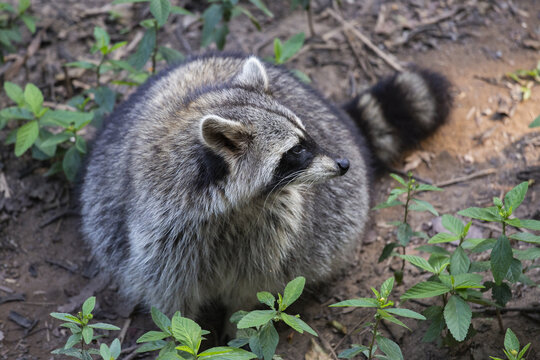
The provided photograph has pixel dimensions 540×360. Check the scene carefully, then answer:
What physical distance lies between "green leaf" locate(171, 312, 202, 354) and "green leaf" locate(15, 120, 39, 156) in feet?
7.55

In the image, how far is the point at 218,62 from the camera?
428 centimetres

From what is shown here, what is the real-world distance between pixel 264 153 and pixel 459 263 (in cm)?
117

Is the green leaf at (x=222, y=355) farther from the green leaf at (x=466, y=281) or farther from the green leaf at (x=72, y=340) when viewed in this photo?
the green leaf at (x=466, y=281)

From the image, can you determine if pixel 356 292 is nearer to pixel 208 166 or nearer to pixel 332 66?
pixel 208 166

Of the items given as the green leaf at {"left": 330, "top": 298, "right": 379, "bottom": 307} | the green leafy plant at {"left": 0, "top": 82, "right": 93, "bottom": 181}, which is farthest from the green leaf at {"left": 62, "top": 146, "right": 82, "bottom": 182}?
the green leaf at {"left": 330, "top": 298, "right": 379, "bottom": 307}

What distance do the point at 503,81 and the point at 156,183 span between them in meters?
3.67

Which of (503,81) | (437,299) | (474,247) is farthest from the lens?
(503,81)

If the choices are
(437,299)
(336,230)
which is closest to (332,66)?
(336,230)

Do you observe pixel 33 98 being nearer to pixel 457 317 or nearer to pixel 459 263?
pixel 459 263

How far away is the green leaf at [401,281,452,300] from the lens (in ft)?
9.41

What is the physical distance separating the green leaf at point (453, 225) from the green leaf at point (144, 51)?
251cm

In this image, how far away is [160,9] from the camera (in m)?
4.18

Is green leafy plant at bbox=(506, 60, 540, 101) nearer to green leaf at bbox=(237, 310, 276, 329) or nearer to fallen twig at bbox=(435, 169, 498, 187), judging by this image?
fallen twig at bbox=(435, 169, 498, 187)

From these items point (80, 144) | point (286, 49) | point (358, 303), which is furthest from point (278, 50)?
point (358, 303)
